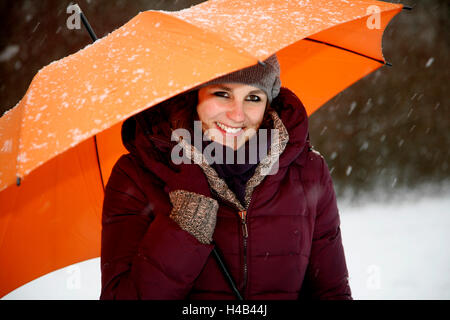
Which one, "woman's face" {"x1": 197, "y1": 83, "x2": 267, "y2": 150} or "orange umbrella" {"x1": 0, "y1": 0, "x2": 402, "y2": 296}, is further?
"woman's face" {"x1": 197, "y1": 83, "x2": 267, "y2": 150}

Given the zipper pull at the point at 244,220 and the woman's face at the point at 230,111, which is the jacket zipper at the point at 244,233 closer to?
the zipper pull at the point at 244,220

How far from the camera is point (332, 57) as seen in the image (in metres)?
2.45

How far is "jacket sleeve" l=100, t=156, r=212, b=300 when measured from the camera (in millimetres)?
1629

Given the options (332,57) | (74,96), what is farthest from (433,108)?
(74,96)

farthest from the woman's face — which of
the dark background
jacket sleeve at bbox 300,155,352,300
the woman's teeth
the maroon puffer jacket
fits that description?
the dark background

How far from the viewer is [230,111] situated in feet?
6.11

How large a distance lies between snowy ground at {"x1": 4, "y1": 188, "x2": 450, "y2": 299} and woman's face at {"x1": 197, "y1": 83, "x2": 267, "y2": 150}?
2537 mm

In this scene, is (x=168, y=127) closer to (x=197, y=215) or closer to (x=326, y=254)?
(x=197, y=215)

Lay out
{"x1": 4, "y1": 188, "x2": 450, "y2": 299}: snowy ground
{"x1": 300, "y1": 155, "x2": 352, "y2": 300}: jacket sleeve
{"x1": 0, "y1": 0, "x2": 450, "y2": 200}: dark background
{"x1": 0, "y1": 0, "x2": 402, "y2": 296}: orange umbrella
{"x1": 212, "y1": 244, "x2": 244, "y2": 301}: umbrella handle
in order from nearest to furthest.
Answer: {"x1": 0, "y1": 0, "x2": 402, "y2": 296}: orange umbrella < {"x1": 212, "y1": 244, "x2": 244, "y2": 301}: umbrella handle < {"x1": 300, "y1": 155, "x2": 352, "y2": 300}: jacket sleeve < {"x1": 4, "y1": 188, "x2": 450, "y2": 299}: snowy ground < {"x1": 0, "y1": 0, "x2": 450, "y2": 200}: dark background

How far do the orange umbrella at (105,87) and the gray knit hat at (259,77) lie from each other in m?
0.25

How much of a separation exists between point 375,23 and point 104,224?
1.51 metres

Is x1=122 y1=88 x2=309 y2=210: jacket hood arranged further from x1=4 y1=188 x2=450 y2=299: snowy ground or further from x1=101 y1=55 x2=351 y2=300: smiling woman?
x1=4 y1=188 x2=450 y2=299: snowy ground

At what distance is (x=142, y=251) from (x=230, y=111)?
655 mm
